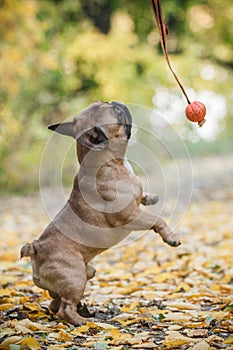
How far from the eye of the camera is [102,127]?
2924 mm

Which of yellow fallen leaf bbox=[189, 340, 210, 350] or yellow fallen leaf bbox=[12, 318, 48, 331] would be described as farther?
yellow fallen leaf bbox=[12, 318, 48, 331]

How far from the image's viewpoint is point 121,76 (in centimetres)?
1038

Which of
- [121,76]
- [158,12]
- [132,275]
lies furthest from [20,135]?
[158,12]

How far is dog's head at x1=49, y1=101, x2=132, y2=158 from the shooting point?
2.94 meters

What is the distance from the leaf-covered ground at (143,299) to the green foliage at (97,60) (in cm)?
435

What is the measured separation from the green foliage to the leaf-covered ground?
4.35 m

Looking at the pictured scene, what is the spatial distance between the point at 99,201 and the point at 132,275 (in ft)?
5.18

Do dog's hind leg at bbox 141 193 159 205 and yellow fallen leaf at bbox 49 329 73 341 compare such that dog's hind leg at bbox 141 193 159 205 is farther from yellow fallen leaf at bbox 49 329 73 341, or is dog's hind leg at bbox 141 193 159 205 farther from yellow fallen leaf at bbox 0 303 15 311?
yellow fallen leaf at bbox 0 303 15 311

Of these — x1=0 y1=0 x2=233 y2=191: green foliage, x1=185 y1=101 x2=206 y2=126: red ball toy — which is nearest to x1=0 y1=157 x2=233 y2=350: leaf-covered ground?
x1=185 y1=101 x2=206 y2=126: red ball toy

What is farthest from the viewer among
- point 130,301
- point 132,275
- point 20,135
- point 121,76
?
point 20,135

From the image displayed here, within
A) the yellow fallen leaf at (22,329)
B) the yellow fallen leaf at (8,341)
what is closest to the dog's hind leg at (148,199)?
the yellow fallen leaf at (22,329)

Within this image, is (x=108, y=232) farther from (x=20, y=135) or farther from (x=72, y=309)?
(x=20, y=135)

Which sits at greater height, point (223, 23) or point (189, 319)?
point (223, 23)

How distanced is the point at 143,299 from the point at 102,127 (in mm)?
1307
